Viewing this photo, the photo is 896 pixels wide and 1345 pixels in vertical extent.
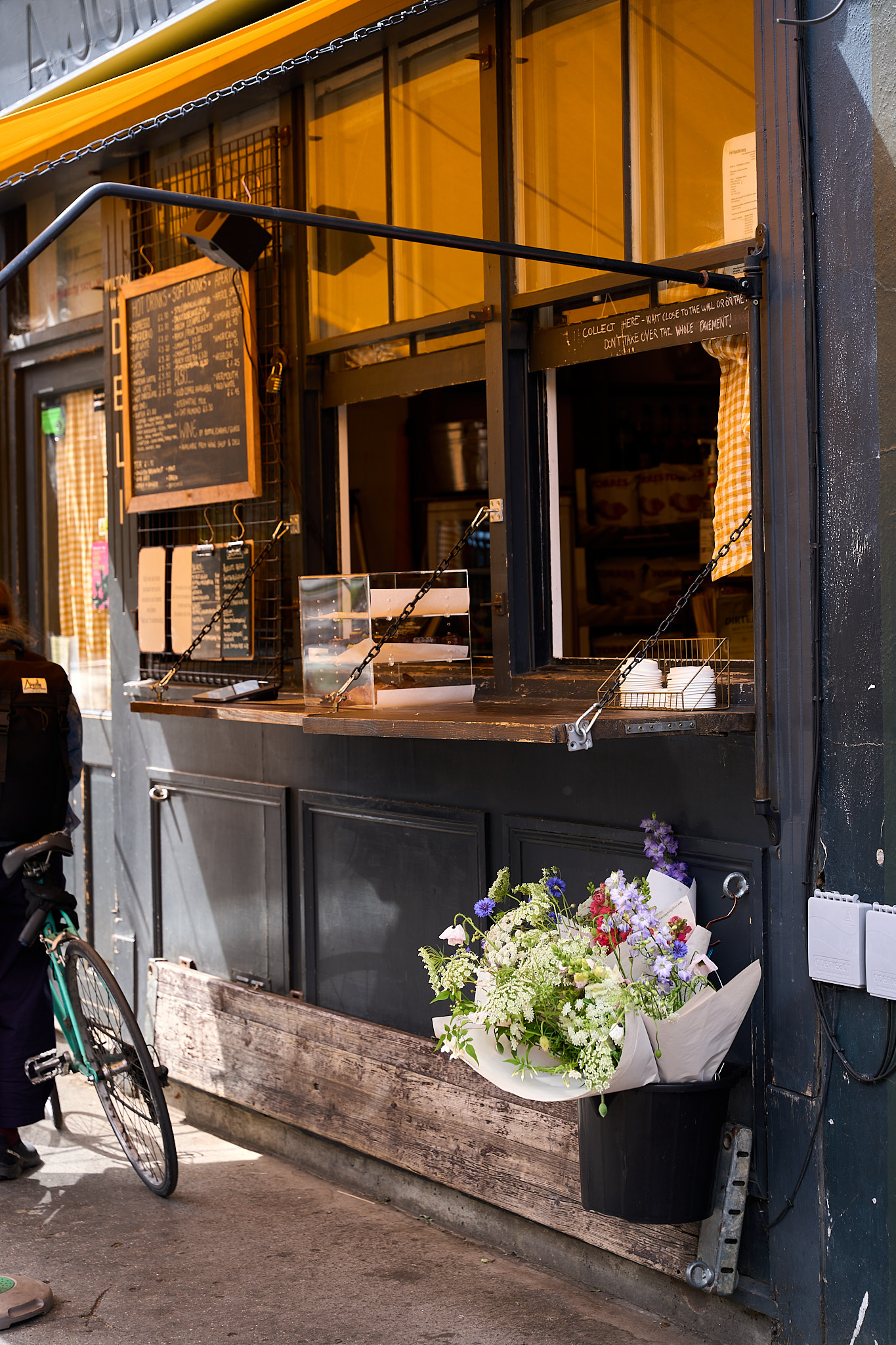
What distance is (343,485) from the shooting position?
555 centimetres

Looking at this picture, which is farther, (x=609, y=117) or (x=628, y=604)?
(x=628, y=604)

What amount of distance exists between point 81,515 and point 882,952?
5.21m

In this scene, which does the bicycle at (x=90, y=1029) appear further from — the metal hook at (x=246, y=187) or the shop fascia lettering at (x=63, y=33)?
the shop fascia lettering at (x=63, y=33)

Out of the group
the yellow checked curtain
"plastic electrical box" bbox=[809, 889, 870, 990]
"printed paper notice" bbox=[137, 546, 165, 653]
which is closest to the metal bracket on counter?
"plastic electrical box" bbox=[809, 889, 870, 990]

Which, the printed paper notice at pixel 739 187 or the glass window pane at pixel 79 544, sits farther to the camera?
the glass window pane at pixel 79 544

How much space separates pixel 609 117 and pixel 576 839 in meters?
2.24

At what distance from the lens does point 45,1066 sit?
5.04 meters

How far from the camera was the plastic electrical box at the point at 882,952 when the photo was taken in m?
3.29

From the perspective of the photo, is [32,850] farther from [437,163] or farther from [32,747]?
[437,163]

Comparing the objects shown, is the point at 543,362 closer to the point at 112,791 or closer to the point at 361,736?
the point at 361,736

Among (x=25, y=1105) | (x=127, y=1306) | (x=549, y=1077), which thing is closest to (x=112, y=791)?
(x=25, y=1105)

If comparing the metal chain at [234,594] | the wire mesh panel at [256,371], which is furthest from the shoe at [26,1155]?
the wire mesh panel at [256,371]

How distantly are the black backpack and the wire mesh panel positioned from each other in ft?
2.81

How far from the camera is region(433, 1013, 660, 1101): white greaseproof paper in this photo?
3.19 metres
